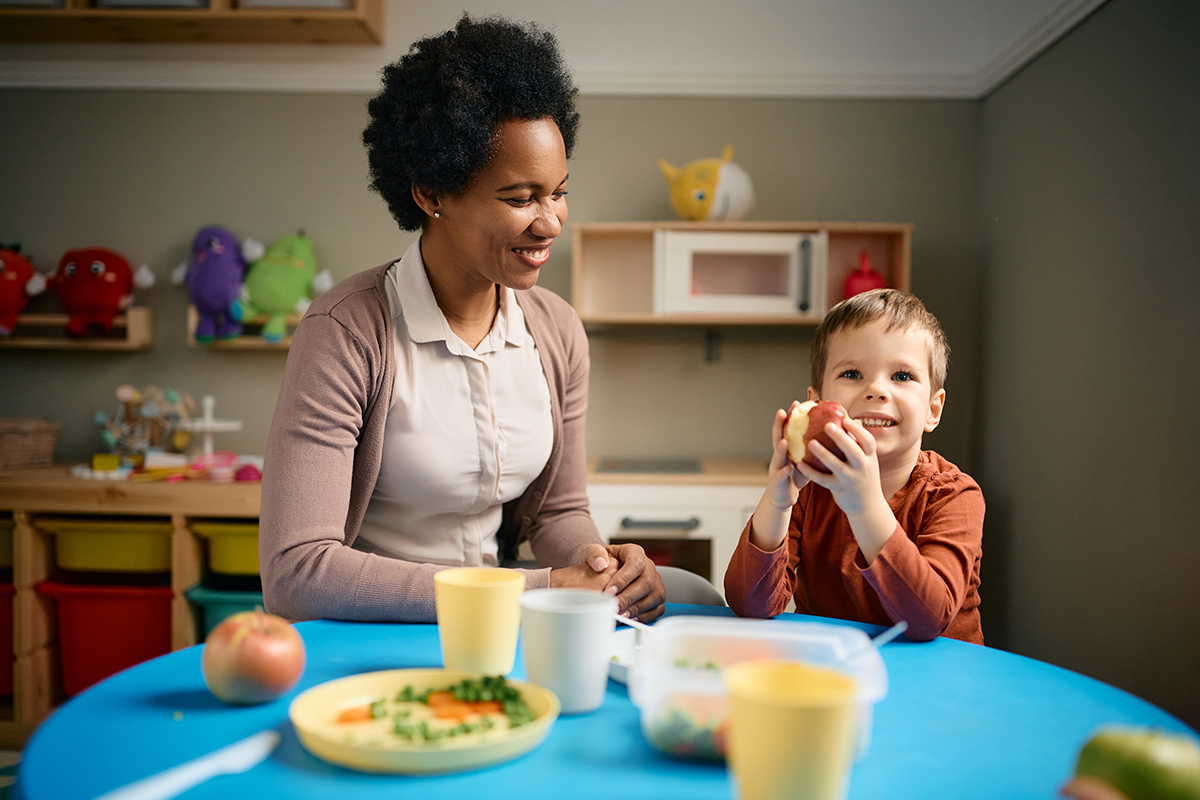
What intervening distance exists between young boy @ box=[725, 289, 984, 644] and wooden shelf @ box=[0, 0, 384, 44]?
2.32m

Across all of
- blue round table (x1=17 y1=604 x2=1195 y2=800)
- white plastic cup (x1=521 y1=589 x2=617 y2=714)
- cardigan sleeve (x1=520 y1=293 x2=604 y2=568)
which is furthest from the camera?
cardigan sleeve (x1=520 y1=293 x2=604 y2=568)

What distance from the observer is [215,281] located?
115 inches

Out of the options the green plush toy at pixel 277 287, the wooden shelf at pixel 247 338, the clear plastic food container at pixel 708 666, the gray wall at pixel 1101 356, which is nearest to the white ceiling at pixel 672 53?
the gray wall at pixel 1101 356

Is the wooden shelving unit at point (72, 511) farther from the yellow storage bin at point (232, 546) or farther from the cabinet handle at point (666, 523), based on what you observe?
the cabinet handle at point (666, 523)

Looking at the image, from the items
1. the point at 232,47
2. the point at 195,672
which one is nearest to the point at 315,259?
the point at 232,47

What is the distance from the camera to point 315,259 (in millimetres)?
3139

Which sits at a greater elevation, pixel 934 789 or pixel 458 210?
pixel 458 210

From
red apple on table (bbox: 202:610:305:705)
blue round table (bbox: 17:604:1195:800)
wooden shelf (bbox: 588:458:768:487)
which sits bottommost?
wooden shelf (bbox: 588:458:768:487)

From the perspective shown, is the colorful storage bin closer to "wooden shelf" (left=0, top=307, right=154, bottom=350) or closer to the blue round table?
"wooden shelf" (left=0, top=307, right=154, bottom=350)

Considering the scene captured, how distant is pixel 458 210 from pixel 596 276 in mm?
1818

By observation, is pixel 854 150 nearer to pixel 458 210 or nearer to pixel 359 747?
pixel 458 210

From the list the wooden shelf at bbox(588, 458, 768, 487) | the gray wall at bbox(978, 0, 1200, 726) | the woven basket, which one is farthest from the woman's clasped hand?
the woven basket

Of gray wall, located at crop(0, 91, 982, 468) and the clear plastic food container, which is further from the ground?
gray wall, located at crop(0, 91, 982, 468)

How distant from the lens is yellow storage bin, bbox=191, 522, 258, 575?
256 cm
